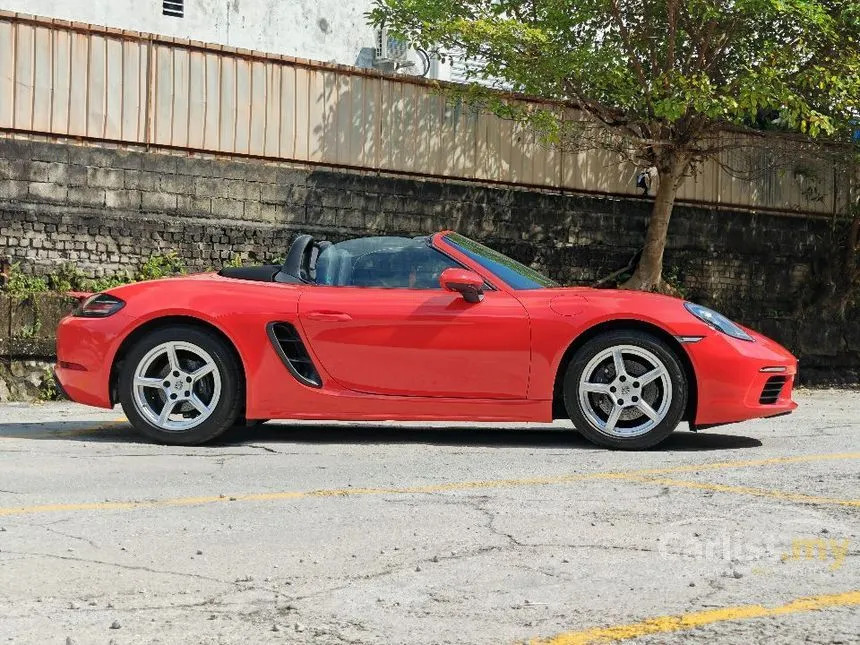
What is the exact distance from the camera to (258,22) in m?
20.0

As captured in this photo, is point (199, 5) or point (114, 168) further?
point (199, 5)

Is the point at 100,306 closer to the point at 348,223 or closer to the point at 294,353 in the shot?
the point at 294,353

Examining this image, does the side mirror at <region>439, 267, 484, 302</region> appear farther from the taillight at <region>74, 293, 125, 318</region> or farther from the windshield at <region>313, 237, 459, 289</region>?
the taillight at <region>74, 293, 125, 318</region>

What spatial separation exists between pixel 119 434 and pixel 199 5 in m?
12.5

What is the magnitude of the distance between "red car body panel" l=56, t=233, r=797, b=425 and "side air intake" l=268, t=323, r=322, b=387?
3cm

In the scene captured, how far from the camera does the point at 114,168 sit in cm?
1231

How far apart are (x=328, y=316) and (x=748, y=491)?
2.73 metres

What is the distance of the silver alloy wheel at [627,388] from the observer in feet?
24.8

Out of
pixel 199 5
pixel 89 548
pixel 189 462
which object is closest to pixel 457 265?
pixel 189 462

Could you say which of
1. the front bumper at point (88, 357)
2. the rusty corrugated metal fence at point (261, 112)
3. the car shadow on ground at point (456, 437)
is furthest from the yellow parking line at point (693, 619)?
the rusty corrugated metal fence at point (261, 112)

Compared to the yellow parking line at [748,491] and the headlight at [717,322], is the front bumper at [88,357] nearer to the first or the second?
the yellow parking line at [748,491]

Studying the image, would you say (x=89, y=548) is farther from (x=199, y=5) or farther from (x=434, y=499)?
(x=199, y=5)

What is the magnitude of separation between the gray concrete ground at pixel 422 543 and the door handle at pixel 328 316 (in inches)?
29.4

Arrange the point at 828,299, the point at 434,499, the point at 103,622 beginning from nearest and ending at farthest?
the point at 103,622, the point at 434,499, the point at 828,299
